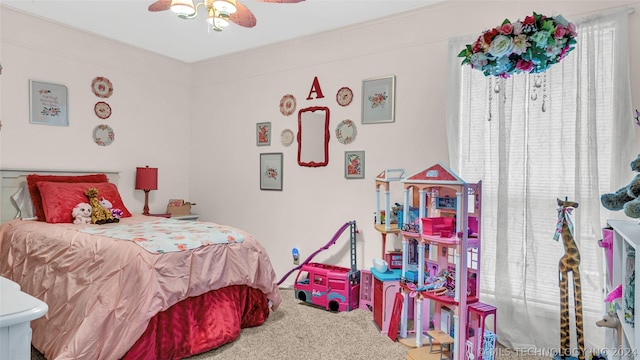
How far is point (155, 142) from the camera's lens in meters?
4.66

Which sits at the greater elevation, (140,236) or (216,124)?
(216,124)

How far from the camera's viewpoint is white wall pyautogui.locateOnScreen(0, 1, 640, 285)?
3.32 meters

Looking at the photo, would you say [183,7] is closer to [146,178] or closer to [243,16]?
[243,16]

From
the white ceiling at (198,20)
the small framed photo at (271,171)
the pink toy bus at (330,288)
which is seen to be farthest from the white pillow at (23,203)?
the pink toy bus at (330,288)

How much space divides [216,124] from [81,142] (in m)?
1.45

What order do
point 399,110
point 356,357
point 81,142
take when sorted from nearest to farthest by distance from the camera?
point 356,357, point 399,110, point 81,142

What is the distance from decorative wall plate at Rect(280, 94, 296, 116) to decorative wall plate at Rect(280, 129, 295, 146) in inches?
7.6

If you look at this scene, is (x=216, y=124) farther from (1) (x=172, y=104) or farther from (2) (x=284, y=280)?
(2) (x=284, y=280)

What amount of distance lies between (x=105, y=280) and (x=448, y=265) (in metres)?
2.18

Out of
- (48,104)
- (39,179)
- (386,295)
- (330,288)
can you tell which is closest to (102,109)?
(48,104)

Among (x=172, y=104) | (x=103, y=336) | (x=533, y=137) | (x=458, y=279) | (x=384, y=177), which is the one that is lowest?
(x=103, y=336)

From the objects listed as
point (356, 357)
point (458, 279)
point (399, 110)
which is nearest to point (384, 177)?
point (399, 110)

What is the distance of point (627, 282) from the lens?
1434mm

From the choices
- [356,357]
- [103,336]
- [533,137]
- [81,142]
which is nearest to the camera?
[103,336]
